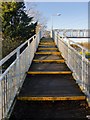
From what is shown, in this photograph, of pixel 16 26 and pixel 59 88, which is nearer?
pixel 59 88

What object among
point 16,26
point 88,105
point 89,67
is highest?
point 16,26

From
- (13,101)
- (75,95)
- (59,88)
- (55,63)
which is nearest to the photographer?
(13,101)

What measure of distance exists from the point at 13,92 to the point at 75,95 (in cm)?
155

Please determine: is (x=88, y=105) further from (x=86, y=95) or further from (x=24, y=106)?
(x=24, y=106)

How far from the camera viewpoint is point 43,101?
20.7 ft

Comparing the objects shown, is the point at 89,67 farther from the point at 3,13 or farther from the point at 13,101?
the point at 3,13

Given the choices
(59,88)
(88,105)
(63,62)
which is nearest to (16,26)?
(63,62)

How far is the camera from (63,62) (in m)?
11.8

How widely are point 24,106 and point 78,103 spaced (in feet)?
4.24

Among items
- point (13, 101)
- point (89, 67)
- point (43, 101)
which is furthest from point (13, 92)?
point (89, 67)

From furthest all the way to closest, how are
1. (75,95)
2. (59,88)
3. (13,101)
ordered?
1. (59,88)
2. (75,95)
3. (13,101)

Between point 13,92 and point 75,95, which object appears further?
point 75,95

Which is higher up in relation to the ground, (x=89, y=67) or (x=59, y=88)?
(x=89, y=67)

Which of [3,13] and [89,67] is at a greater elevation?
[3,13]
